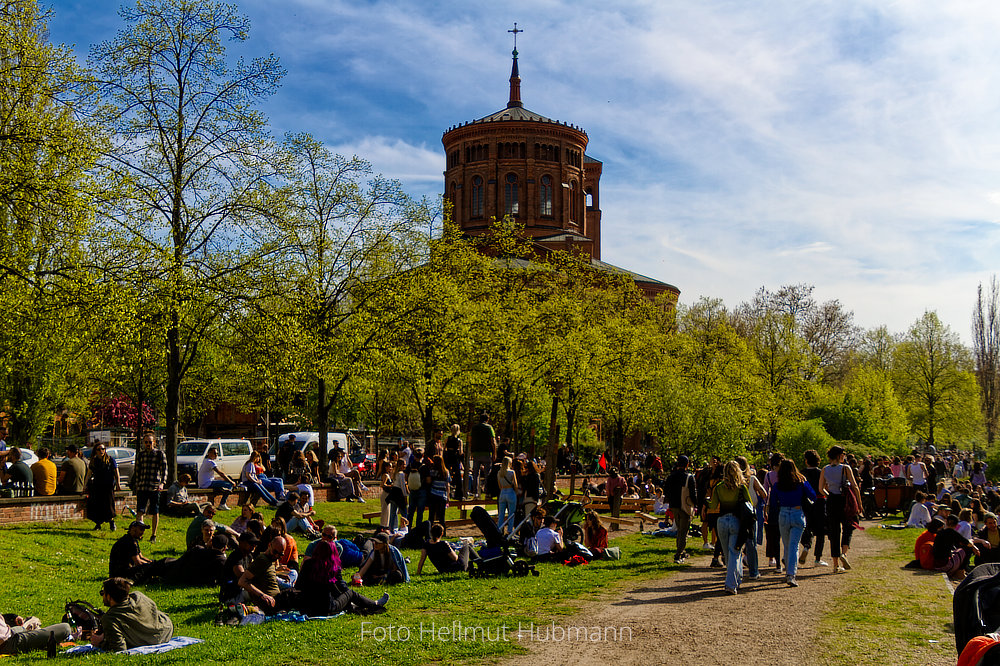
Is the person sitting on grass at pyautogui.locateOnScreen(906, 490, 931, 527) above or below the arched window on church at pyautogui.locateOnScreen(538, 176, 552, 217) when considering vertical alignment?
below

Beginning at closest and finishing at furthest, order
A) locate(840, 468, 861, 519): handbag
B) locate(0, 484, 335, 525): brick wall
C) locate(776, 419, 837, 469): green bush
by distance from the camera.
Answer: locate(840, 468, 861, 519): handbag → locate(0, 484, 335, 525): brick wall → locate(776, 419, 837, 469): green bush

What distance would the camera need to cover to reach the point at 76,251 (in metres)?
18.0

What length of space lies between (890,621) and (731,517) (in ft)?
7.70

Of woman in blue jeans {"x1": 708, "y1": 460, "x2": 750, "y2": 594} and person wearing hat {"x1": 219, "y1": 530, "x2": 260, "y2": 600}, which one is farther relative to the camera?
woman in blue jeans {"x1": 708, "y1": 460, "x2": 750, "y2": 594}

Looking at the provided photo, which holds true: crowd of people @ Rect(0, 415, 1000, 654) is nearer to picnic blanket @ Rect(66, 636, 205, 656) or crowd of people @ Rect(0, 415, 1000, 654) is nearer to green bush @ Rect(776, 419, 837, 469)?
picnic blanket @ Rect(66, 636, 205, 656)

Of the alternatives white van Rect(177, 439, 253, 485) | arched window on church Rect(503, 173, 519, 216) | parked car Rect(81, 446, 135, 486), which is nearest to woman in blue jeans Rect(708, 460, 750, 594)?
white van Rect(177, 439, 253, 485)

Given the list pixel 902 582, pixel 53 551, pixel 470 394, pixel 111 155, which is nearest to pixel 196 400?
pixel 470 394

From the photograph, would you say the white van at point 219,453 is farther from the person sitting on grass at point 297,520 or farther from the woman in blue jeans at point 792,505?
the woman in blue jeans at point 792,505

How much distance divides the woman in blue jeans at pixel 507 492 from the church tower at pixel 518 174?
54.2 m

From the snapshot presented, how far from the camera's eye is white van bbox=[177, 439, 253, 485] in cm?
2689

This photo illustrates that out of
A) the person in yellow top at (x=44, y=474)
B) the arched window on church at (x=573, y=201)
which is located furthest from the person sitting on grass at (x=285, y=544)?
the arched window on church at (x=573, y=201)

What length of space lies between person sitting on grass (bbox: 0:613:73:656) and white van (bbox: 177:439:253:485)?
704 inches

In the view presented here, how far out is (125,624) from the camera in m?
8.67

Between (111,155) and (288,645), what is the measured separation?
15205 mm
